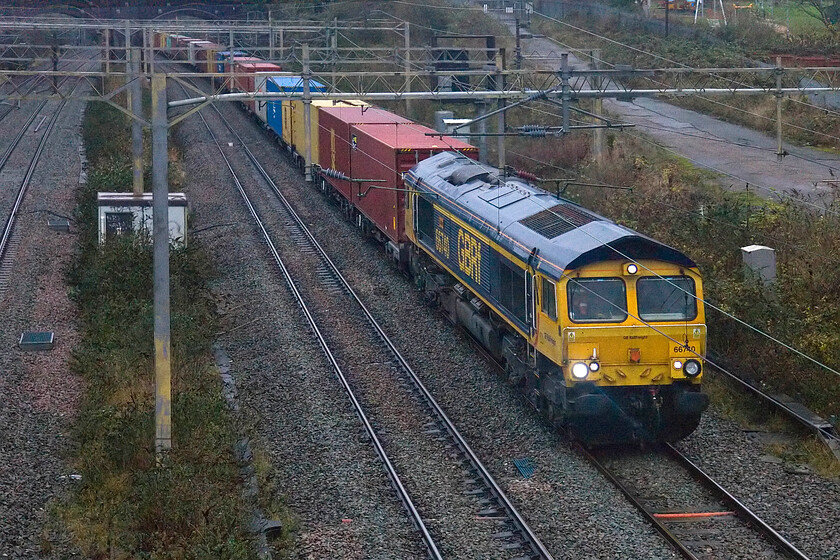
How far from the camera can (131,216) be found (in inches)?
887

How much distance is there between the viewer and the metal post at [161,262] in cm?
1093

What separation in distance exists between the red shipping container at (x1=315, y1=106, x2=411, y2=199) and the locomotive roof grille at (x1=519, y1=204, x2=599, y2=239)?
507 inches

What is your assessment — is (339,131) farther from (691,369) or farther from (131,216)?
(691,369)

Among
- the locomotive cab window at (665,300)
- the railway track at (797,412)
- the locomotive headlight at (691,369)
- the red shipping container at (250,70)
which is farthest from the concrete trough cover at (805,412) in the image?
the red shipping container at (250,70)

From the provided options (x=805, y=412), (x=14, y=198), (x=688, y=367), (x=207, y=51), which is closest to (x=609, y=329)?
(x=688, y=367)

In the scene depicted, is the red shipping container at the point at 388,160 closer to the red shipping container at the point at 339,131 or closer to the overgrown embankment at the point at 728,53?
the red shipping container at the point at 339,131

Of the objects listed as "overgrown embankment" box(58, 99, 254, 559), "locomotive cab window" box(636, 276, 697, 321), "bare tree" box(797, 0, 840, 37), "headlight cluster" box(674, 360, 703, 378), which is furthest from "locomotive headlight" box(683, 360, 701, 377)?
"bare tree" box(797, 0, 840, 37)

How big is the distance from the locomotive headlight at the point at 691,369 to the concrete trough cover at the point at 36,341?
10.9 m

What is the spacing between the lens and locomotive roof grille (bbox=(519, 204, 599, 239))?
13.4m

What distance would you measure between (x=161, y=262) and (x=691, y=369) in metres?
6.37

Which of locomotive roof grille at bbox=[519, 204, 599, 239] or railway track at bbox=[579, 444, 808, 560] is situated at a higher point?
locomotive roof grille at bbox=[519, 204, 599, 239]

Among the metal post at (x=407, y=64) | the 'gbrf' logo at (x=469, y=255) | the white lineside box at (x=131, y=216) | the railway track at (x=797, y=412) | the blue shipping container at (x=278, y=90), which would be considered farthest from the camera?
the blue shipping container at (x=278, y=90)

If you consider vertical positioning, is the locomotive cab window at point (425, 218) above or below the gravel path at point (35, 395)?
above

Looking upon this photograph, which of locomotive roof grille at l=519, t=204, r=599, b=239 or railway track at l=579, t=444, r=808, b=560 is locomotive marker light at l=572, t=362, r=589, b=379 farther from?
locomotive roof grille at l=519, t=204, r=599, b=239
